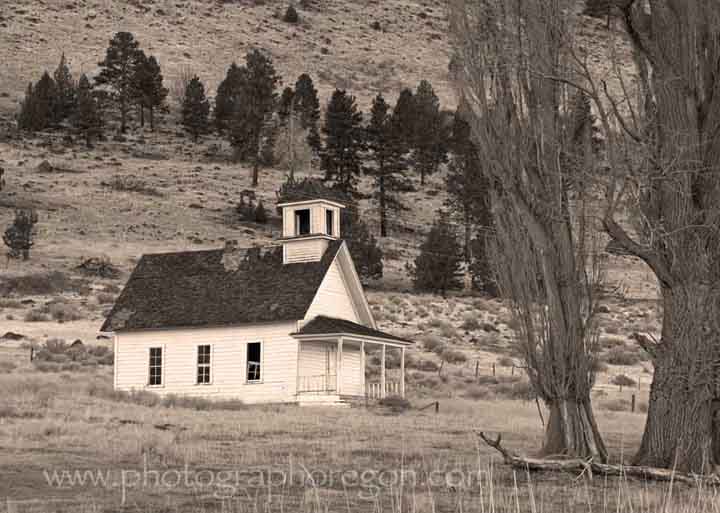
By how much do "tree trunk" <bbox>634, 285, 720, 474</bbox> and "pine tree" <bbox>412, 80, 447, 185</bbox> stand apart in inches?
2198

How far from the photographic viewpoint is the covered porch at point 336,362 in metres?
30.8

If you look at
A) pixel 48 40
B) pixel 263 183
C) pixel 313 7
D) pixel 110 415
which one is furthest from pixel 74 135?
pixel 110 415

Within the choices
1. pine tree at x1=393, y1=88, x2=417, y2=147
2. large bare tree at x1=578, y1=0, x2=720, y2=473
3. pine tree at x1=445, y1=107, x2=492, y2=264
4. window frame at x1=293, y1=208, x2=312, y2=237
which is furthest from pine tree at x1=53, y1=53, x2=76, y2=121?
large bare tree at x1=578, y1=0, x2=720, y2=473

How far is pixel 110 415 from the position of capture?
73.8ft

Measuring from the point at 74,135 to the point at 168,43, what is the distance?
78.8ft

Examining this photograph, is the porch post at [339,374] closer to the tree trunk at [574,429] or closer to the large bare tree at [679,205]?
the tree trunk at [574,429]

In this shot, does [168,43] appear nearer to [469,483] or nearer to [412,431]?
[412,431]

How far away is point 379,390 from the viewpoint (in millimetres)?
32625

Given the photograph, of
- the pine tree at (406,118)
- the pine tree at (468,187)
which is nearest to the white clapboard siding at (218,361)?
the pine tree at (468,187)

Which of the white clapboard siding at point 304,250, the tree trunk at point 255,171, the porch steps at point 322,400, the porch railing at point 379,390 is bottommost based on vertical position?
the porch steps at point 322,400

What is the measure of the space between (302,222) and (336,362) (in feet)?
14.3

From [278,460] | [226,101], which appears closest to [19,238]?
[226,101]

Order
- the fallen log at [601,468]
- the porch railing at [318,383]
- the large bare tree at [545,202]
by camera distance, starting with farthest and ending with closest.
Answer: the porch railing at [318,383] < the large bare tree at [545,202] < the fallen log at [601,468]

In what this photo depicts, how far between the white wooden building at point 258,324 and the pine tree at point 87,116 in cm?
3948
